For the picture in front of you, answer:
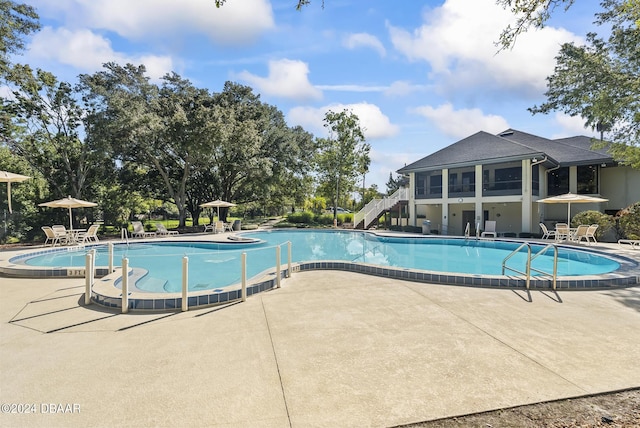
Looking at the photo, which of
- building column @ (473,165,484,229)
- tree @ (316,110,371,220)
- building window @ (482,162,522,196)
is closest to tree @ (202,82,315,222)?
tree @ (316,110,371,220)

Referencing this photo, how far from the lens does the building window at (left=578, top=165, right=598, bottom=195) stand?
17.6 metres

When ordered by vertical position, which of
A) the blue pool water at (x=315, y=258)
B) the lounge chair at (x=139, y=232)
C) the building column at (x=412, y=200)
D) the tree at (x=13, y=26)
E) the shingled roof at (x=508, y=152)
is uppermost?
the tree at (x=13, y=26)

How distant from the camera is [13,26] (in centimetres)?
1249

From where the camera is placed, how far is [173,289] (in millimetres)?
→ 6742

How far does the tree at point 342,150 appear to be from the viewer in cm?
2606

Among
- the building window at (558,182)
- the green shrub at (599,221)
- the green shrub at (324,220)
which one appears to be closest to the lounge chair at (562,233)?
the green shrub at (599,221)

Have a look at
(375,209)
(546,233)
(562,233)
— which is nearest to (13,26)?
(375,209)

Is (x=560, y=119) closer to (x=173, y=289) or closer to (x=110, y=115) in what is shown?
(x=173, y=289)

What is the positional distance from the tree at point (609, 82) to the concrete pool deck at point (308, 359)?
10.7 metres

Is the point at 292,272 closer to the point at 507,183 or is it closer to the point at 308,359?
the point at 308,359

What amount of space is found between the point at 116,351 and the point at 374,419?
2724 millimetres

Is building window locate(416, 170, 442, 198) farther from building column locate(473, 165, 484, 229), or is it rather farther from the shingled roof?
building column locate(473, 165, 484, 229)

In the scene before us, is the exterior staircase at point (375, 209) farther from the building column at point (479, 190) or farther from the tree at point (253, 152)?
the tree at point (253, 152)

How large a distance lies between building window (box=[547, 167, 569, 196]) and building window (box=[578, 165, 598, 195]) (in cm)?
61
